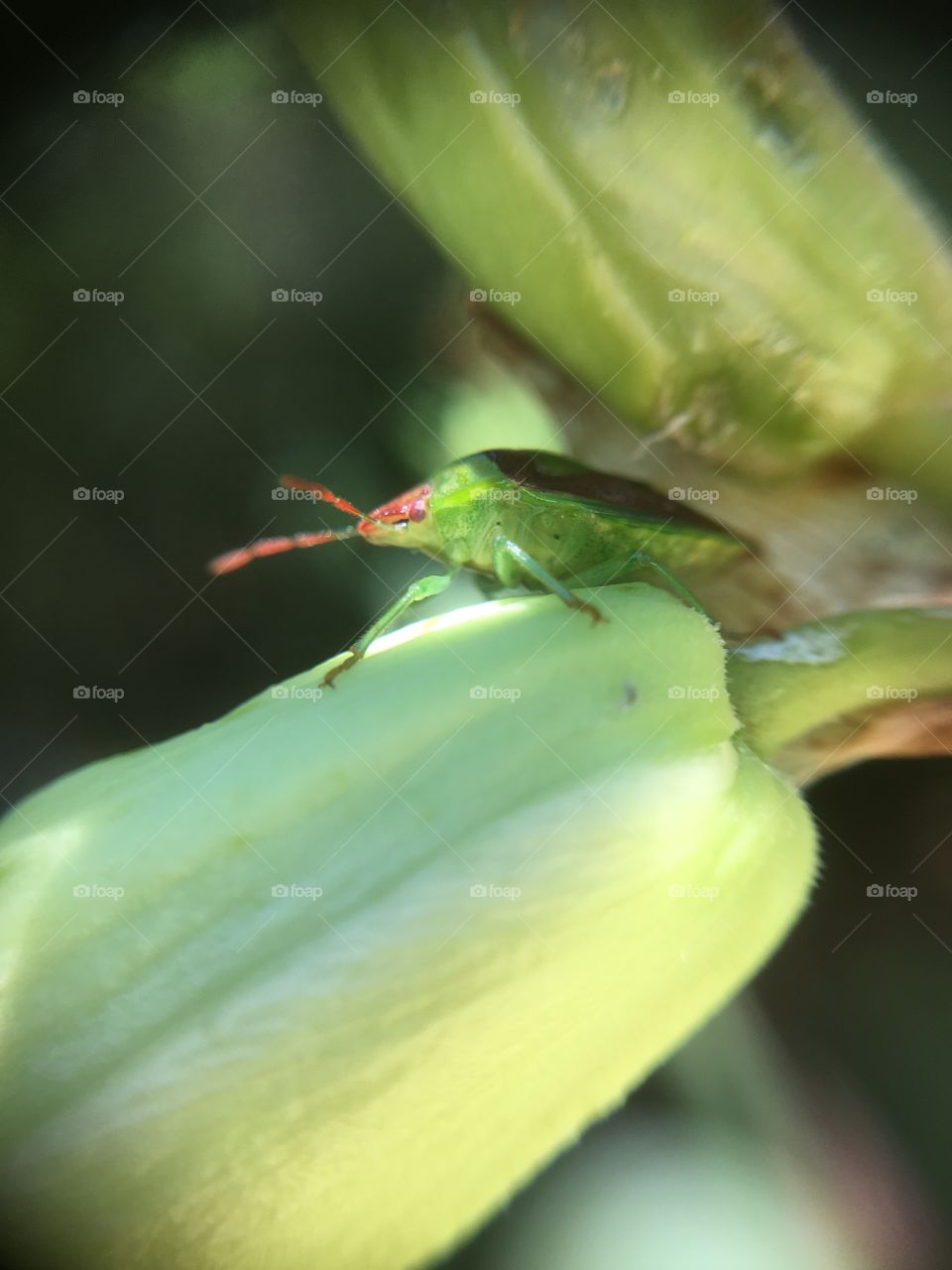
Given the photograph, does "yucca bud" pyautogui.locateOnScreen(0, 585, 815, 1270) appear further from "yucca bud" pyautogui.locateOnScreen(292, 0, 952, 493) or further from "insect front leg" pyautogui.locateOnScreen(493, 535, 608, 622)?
"yucca bud" pyautogui.locateOnScreen(292, 0, 952, 493)

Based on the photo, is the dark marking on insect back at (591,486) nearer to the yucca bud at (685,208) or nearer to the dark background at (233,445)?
the yucca bud at (685,208)

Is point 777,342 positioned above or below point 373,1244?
above

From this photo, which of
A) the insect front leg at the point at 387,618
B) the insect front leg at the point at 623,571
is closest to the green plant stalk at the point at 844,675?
the insect front leg at the point at 623,571

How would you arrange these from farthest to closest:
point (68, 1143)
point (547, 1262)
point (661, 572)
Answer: point (547, 1262) < point (661, 572) < point (68, 1143)

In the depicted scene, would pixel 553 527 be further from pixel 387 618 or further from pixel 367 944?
pixel 367 944

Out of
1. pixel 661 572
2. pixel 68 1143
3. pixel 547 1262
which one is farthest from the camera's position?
pixel 547 1262

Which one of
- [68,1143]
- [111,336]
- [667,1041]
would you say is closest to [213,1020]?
[68,1143]

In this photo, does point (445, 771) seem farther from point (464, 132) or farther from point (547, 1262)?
point (547, 1262)
